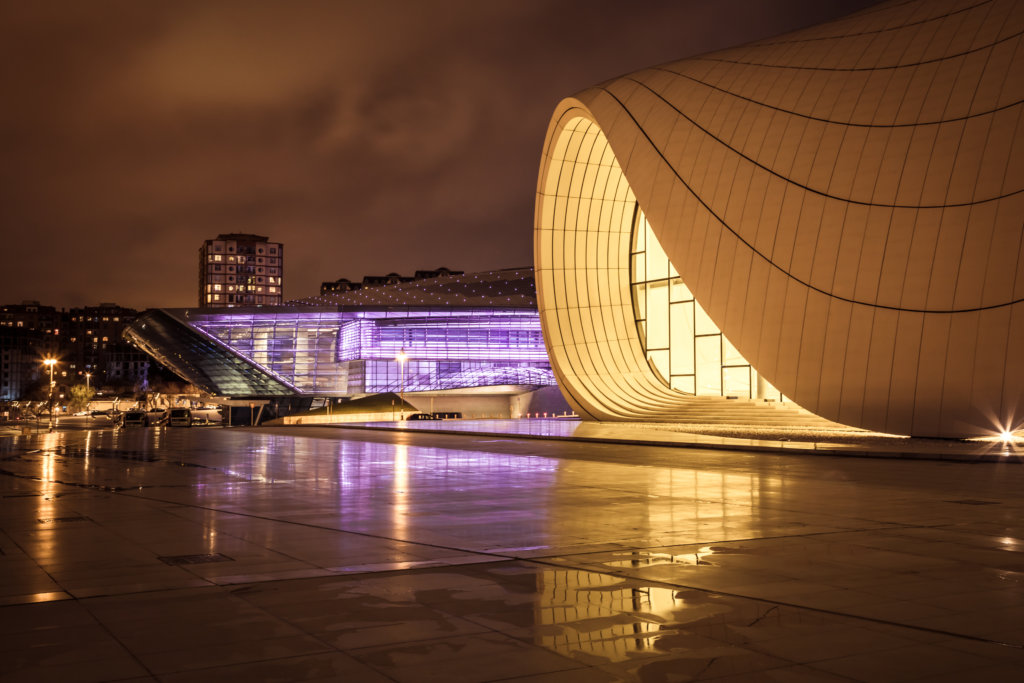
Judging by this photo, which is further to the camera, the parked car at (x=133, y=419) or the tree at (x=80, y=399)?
the tree at (x=80, y=399)

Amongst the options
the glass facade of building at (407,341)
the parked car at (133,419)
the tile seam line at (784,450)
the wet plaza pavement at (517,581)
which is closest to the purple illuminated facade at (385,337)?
the glass facade of building at (407,341)

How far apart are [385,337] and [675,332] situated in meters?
46.3

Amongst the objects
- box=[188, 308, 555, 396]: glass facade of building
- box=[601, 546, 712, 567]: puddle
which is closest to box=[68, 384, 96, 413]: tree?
box=[188, 308, 555, 396]: glass facade of building

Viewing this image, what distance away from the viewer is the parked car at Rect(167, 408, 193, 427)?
2241 inches

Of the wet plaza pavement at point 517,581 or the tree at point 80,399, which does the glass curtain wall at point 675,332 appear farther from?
the tree at point 80,399

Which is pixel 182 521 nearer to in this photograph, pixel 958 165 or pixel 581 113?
pixel 958 165

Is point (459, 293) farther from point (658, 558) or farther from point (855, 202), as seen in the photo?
point (658, 558)

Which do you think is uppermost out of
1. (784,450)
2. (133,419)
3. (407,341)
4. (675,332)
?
(407,341)

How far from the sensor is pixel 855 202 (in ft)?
84.3

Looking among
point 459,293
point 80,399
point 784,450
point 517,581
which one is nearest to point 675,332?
point 784,450

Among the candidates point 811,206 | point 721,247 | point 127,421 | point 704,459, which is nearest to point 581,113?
point 721,247

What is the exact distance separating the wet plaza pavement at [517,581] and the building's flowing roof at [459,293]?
220 ft

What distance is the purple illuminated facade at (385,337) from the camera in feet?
268

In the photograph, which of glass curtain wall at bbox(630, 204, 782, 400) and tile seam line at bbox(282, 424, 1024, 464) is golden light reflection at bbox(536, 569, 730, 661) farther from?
glass curtain wall at bbox(630, 204, 782, 400)
